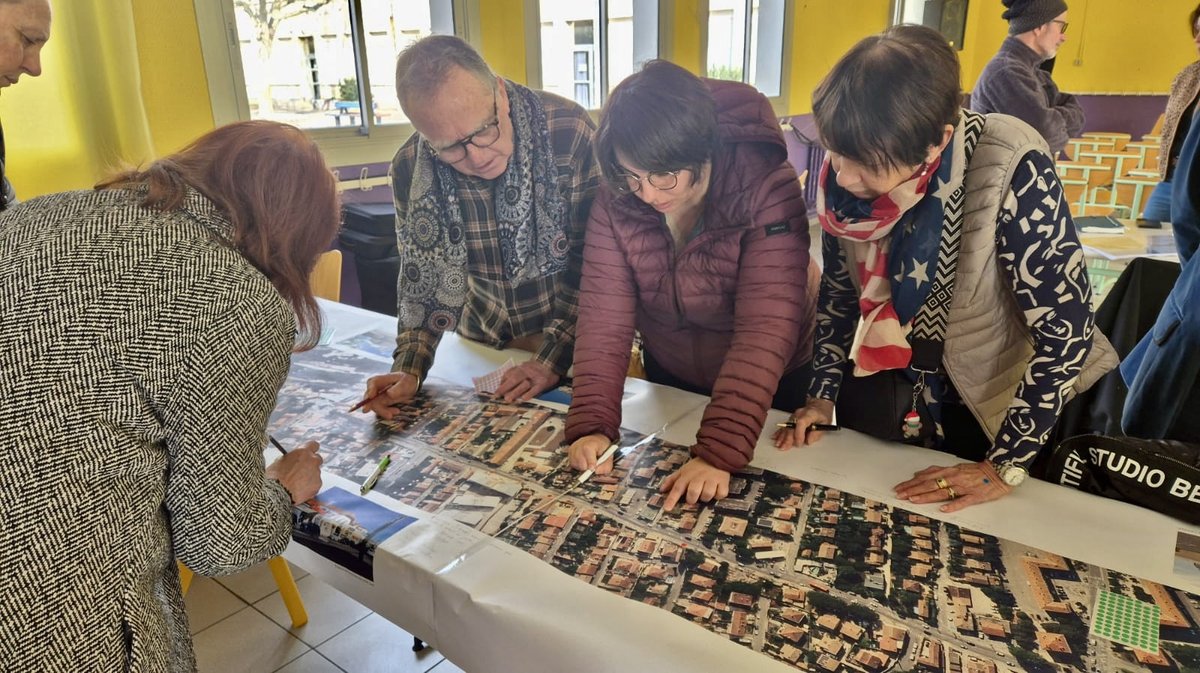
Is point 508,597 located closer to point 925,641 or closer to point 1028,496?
point 925,641

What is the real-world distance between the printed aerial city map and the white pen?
0.04 feet

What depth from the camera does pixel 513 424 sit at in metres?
1.29

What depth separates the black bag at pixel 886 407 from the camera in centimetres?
115

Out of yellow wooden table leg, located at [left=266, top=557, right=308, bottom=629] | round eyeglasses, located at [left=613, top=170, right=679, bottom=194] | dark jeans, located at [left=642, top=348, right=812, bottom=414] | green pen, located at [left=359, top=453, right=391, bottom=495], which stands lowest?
yellow wooden table leg, located at [left=266, top=557, right=308, bottom=629]

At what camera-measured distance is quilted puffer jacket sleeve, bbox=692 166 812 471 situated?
3.63 ft

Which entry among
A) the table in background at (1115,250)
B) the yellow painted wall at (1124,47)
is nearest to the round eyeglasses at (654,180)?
the table in background at (1115,250)


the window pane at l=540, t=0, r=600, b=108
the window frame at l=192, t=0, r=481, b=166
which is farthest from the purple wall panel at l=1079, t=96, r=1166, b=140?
the window frame at l=192, t=0, r=481, b=166

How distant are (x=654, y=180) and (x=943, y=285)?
444mm

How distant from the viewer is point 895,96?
0.91 meters

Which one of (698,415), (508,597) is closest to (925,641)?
(508,597)

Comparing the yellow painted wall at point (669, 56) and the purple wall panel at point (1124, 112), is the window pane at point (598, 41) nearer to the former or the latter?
the yellow painted wall at point (669, 56)

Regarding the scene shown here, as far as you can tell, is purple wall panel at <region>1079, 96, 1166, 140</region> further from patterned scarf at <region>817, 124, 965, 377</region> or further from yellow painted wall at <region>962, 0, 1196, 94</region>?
patterned scarf at <region>817, 124, 965, 377</region>

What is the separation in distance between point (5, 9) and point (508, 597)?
151 cm

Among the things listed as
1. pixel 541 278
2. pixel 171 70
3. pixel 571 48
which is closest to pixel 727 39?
pixel 571 48
